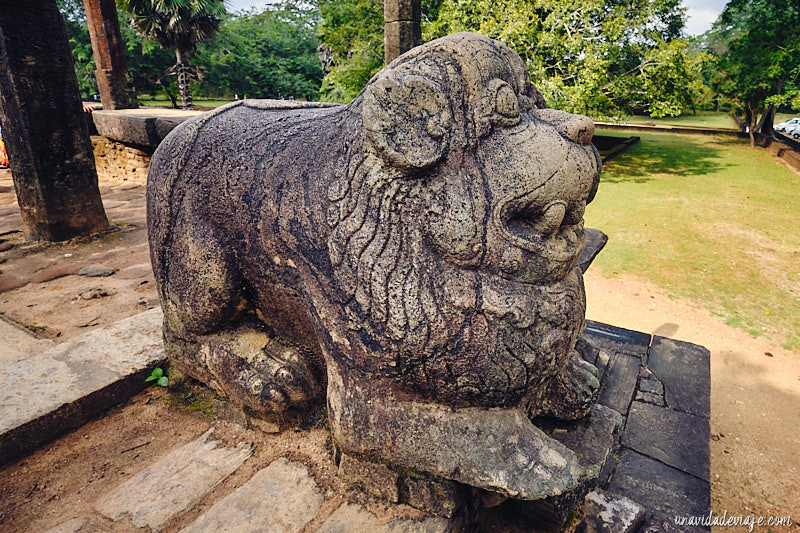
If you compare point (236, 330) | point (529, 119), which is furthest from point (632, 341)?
point (236, 330)

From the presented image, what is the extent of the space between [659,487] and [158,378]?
231 cm

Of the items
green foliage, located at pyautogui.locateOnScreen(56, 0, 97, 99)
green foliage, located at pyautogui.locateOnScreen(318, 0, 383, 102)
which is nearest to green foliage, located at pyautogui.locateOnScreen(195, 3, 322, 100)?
green foliage, located at pyautogui.locateOnScreen(56, 0, 97, 99)

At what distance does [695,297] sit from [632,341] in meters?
2.38

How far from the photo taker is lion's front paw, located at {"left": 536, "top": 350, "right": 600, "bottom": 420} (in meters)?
1.90

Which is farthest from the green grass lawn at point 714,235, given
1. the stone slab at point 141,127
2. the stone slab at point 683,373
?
the stone slab at point 141,127

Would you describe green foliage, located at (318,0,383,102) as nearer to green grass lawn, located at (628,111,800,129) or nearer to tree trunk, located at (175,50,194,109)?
tree trunk, located at (175,50,194,109)

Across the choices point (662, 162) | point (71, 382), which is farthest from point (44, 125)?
point (662, 162)

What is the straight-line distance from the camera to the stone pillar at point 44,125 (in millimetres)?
4281

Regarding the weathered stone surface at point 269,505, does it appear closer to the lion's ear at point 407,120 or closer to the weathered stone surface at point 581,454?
the weathered stone surface at point 581,454

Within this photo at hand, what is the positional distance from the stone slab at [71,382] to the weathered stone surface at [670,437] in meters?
2.34

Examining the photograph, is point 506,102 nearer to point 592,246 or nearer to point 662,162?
point 592,246

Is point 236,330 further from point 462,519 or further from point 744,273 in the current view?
point 744,273

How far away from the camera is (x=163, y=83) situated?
1085 inches

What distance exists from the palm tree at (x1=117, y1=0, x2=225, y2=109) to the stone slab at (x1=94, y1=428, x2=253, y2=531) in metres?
17.5
